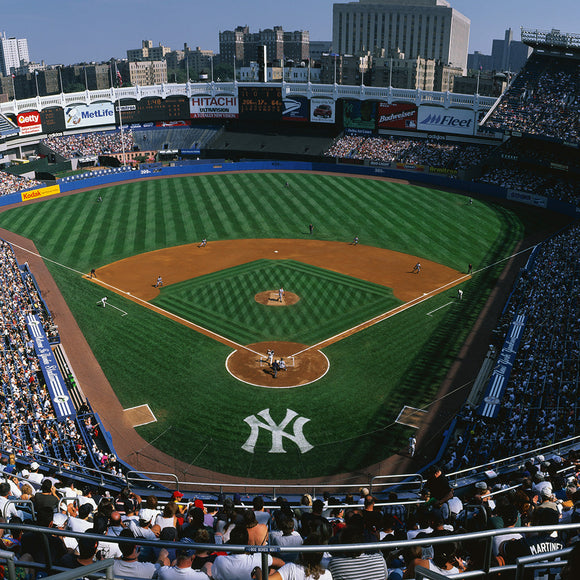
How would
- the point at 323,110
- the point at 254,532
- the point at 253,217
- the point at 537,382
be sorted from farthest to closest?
the point at 323,110
the point at 253,217
the point at 537,382
the point at 254,532

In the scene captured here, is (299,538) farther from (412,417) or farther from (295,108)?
(295,108)

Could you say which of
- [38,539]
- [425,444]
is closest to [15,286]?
[425,444]

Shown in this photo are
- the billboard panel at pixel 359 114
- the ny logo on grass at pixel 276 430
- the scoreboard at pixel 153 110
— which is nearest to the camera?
the ny logo on grass at pixel 276 430

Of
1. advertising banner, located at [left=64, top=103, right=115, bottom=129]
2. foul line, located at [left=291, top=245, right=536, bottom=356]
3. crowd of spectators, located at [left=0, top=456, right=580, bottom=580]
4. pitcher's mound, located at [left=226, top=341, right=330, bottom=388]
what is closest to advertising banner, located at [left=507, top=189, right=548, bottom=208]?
foul line, located at [left=291, top=245, right=536, bottom=356]

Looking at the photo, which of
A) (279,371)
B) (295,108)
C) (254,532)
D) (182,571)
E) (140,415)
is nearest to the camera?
(182,571)

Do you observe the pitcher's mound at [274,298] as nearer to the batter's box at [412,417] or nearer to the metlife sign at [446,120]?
the batter's box at [412,417]

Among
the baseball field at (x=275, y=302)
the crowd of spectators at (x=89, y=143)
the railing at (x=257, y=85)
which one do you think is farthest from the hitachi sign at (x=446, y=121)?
the crowd of spectators at (x=89, y=143)

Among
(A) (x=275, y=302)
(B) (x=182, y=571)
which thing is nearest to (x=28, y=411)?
(A) (x=275, y=302)

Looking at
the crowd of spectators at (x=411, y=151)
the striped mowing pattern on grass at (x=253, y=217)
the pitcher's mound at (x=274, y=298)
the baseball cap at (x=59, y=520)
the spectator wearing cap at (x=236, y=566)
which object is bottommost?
the pitcher's mound at (x=274, y=298)
